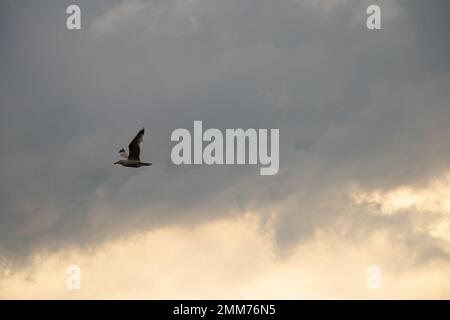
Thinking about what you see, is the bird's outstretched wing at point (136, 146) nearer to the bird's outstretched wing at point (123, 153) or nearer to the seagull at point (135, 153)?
the seagull at point (135, 153)

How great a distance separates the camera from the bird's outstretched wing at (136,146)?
103438mm

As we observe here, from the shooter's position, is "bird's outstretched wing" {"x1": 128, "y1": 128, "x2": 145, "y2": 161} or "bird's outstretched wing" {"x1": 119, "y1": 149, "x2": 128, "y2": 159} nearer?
"bird's outstretched wing" {"x1": 128, "y1": 128, "x2": 145, "y2": 161}

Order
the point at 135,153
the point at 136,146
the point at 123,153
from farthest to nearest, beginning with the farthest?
the point at 123,153
the point at 135,153
the point at 136,146

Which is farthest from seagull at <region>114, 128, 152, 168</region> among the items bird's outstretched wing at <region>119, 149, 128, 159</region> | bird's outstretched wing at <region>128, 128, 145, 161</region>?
bird's outstretched wing at <region>119, 149, 128, 159</region>

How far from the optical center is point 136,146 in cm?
10362

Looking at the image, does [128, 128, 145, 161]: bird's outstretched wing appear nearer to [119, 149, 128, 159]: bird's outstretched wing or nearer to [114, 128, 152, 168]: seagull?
[114, 128, 152, 168]: seagull

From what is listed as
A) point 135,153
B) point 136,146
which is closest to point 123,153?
point 135,153

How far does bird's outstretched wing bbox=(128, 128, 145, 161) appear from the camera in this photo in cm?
10344

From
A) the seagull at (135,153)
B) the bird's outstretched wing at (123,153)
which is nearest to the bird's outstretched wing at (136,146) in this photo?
the seagull at (135,153)

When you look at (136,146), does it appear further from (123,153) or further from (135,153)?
(123,153)
